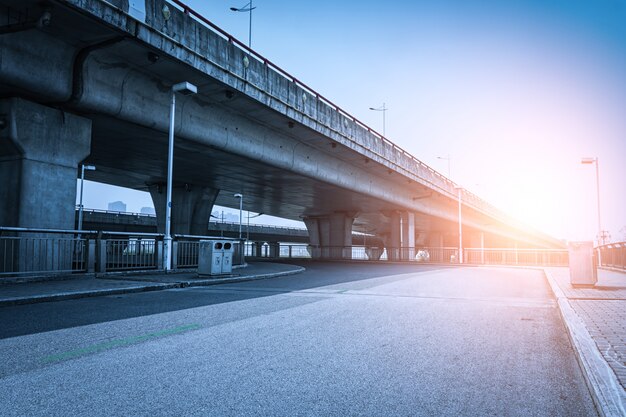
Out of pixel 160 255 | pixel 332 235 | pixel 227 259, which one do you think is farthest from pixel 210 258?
pixel 332 235

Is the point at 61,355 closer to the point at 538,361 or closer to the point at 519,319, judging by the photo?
the point at 538,361

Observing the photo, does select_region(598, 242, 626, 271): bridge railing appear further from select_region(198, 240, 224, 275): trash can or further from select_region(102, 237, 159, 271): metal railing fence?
select_region(102, 237, 159, 271): metal railing fence

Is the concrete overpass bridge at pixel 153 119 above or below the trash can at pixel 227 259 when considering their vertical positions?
above

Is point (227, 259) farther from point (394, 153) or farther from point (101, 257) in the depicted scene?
point (394, 153)

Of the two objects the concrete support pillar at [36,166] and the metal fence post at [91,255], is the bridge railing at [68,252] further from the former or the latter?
the concrete support pillar at [36,166]

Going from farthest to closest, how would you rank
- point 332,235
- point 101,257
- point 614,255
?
1. point 332,235
2. point 614,255
3. point 101,257

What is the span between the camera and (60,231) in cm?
1316

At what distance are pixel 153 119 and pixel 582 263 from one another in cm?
1472

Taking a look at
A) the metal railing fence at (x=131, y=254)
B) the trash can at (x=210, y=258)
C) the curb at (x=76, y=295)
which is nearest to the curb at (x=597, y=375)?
the curb at (x=76, y=295)

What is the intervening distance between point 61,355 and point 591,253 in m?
13.2

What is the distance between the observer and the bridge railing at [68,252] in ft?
41.2

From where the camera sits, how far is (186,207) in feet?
101

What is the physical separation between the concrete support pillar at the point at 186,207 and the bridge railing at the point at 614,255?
23205mm

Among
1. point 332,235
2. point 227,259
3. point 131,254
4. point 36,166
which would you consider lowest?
point 227,259
